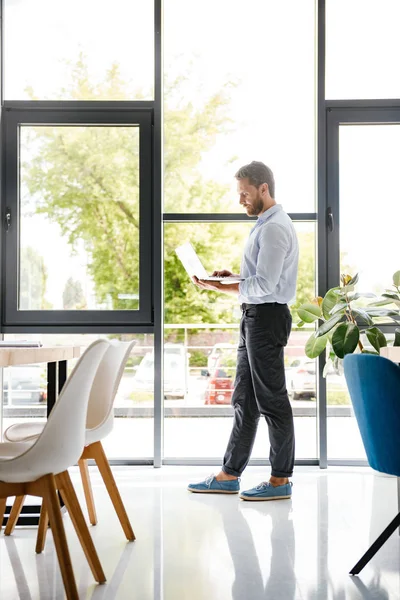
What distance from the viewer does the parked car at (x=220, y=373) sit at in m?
4.31

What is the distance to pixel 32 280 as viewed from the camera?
4.27 metres

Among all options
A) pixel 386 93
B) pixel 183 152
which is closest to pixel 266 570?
pixel 183 152

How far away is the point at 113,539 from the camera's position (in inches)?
108

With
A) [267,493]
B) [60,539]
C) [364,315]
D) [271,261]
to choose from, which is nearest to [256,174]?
[271,261]

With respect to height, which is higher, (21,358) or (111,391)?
(21,358)

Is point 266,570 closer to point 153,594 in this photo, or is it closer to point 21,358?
point 153,594

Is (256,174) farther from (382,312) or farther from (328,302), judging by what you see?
(382,312)

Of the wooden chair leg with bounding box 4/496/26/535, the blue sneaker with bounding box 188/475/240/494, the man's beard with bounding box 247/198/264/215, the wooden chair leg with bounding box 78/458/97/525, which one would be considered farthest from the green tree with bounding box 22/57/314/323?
the wooden chair leg with bounding box 4/496/26/535

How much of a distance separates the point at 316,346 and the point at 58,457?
224 centimetres

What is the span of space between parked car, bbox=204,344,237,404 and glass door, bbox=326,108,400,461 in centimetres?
59

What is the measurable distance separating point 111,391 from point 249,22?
2.68m

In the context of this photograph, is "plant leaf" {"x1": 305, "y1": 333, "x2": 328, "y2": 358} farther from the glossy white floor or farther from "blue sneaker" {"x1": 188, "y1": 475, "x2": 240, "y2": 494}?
"blue sneaker" {"x1": 188, "y1": 475, "x2": 240, "y2": 494}

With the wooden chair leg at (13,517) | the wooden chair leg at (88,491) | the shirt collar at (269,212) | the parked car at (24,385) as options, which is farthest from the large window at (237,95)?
the wooden chair leg at (13,517)

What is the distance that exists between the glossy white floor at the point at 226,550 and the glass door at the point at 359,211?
0.61m
